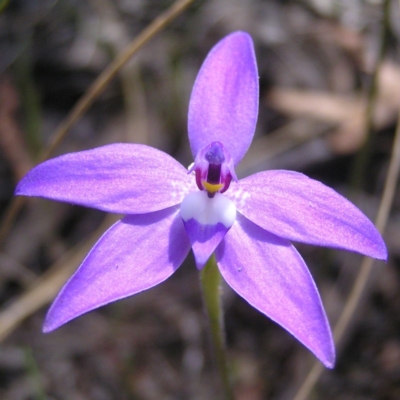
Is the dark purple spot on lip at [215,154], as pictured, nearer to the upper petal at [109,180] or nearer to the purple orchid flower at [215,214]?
the purple orchid flower at [215,214]

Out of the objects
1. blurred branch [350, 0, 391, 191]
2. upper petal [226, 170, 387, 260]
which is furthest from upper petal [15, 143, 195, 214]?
blurred branch [350, 0, 391, 191]

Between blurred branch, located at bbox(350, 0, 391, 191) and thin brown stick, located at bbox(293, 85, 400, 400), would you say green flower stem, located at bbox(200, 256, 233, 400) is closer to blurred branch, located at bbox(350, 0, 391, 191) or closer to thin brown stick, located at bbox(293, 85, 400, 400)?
thin brown stick, located at bbox(293, 85, 400, 400)

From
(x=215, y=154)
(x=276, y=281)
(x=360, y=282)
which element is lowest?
(x=360, y=282)

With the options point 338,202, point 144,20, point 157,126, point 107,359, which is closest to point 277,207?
point 338,202

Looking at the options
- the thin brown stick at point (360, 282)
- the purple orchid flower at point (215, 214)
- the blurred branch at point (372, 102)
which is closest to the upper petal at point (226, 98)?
the purple orchid flower at point (215, 214)

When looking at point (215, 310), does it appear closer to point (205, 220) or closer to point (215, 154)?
point (205, 220)

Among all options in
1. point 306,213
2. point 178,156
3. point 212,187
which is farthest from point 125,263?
point 178,156

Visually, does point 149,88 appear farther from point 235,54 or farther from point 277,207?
point 277,207
